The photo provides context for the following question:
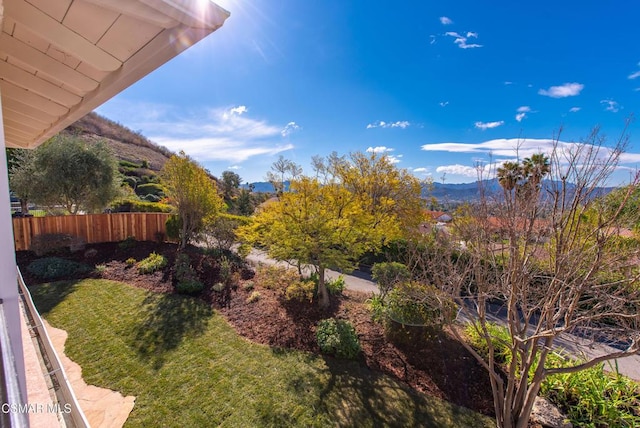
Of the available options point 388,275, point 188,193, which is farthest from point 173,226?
point 388,275

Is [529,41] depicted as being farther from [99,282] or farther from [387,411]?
[99,282]

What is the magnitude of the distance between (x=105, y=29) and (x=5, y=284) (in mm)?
1323

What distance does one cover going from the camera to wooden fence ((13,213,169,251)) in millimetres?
10195

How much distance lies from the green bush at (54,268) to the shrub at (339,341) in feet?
29.3

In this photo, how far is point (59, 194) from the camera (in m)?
12.0

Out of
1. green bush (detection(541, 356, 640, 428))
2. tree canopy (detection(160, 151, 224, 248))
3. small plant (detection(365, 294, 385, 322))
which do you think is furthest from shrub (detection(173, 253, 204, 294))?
green bush (detection(541, 356, 640, 428))

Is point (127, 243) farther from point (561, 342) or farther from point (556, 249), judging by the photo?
point (561, 342)

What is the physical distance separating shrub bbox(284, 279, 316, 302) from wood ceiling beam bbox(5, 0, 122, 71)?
21.9ft

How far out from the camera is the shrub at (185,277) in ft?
25.8

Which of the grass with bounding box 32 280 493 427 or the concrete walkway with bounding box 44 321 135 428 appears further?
the grass with bounding box 32 280 493 427

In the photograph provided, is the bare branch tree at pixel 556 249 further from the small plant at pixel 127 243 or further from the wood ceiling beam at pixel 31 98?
the small plant at pixel 127 243

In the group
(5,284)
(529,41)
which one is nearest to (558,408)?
(5,284)

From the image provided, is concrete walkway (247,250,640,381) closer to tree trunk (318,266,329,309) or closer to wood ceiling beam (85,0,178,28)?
tree trunk (318,266,329,309)

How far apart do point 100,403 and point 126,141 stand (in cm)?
5750
